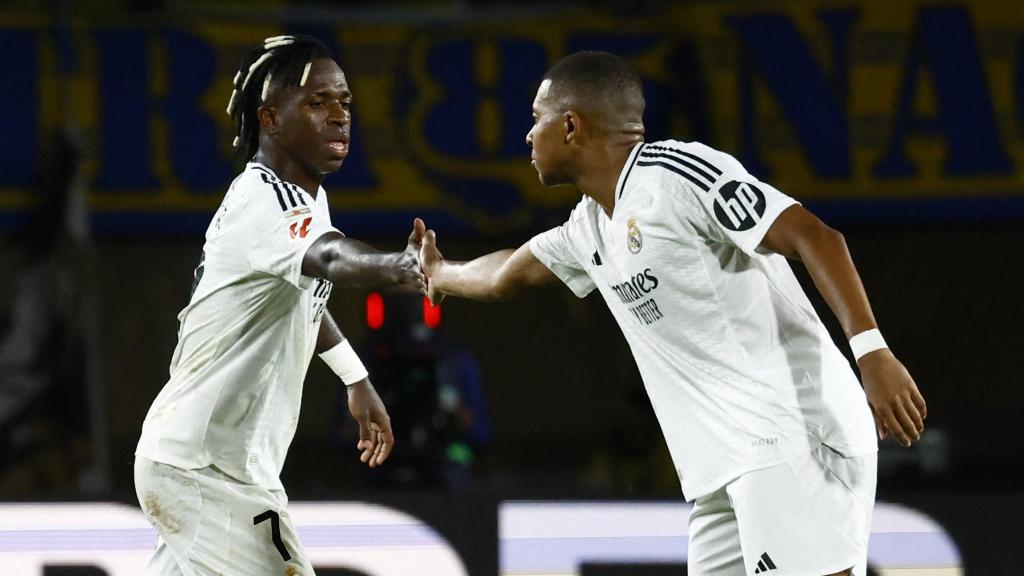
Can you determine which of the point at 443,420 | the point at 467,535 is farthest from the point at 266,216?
the point at 443,420

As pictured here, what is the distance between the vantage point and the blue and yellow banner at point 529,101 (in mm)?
10547

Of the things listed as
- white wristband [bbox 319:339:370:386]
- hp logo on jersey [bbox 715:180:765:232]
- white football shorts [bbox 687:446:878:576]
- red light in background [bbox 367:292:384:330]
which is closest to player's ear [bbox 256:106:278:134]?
white wristband [bbox 319:339:370:386]

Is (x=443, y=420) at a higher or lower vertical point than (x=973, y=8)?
lower

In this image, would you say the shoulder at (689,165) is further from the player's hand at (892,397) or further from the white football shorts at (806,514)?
the white football shorts at (806,514)

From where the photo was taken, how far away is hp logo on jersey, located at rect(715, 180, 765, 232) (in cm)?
327

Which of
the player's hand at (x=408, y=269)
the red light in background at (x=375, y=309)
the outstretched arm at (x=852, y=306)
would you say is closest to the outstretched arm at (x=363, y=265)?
the player's hand at (x=408, y=269)

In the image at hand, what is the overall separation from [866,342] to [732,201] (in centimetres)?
45

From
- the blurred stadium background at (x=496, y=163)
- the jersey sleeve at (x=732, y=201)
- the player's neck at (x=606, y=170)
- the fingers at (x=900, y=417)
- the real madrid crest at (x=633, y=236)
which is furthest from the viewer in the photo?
the blurred stadium background at (x=496, y=163)

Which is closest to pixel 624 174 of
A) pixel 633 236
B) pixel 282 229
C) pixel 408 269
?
pixel 633 236

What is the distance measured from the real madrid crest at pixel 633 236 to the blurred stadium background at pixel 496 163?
6.46 meters

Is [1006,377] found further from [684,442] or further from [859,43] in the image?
[684,442]

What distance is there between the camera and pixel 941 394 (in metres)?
11.4

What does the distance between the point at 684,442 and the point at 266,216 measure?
1.20 meters

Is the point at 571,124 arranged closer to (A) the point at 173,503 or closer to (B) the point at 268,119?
(B) the point at 268,119
